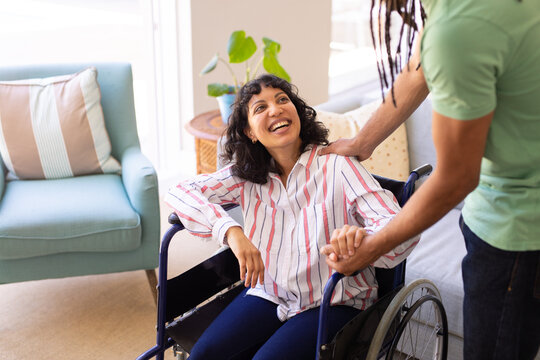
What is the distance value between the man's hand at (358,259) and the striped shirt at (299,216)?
8.1 inches

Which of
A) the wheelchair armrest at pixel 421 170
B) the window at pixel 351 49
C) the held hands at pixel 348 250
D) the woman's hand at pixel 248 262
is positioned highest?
the wheelchair armrest at pixel 421 170

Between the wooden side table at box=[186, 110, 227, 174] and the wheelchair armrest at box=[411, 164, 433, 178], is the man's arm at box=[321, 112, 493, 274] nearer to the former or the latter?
the wheelchair armrest at box=[411, 164, 433, 178]

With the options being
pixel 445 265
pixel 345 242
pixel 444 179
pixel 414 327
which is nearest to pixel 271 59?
pixel 445 265

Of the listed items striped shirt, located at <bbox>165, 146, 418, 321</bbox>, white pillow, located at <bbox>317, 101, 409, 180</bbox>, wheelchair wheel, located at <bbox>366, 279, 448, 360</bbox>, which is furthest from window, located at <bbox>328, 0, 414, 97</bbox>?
striped shirt, located at <bbox>165, 146, 418, 321</bbox>

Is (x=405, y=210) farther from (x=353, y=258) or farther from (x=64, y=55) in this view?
(x=64, y=55)

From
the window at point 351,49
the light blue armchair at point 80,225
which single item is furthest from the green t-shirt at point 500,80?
the window at point 351,49

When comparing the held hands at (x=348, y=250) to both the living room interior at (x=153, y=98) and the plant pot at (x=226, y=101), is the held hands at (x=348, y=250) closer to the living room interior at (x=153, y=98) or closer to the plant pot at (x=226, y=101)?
the living room interior at (x=153, y=98)

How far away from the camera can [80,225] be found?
2127 mm

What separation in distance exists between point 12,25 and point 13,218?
1.64 meters

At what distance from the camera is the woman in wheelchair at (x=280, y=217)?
1.44m

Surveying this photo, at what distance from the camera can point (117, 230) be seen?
Result: 216 centimetres

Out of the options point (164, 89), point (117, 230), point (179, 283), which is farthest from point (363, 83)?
point (179, 283)

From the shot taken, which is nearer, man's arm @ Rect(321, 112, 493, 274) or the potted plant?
man's arm @ Rect(321, 112, 493, 274)

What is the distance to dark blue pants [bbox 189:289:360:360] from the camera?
141 cm
